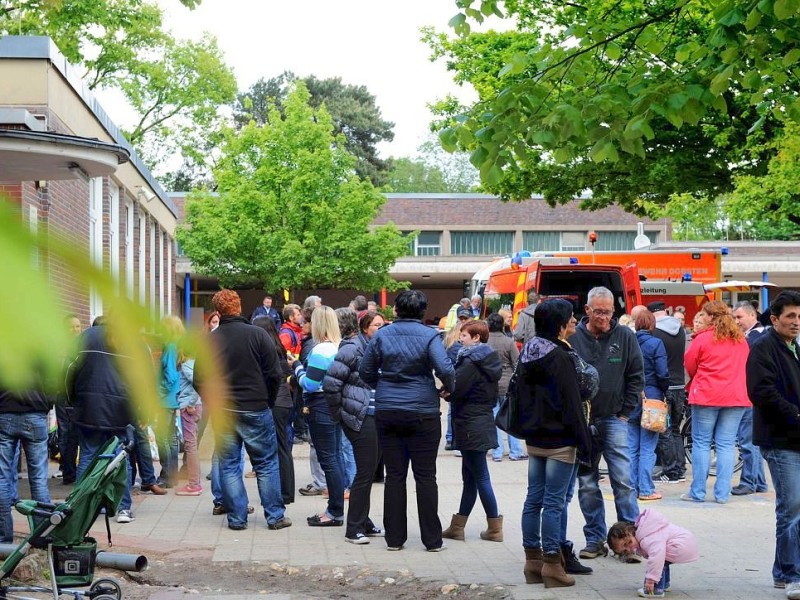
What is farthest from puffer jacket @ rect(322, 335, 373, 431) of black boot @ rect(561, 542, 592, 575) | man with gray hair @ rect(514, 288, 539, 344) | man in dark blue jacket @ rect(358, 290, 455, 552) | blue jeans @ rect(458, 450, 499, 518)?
man with gray hair @ rect(514, 288, 539, 344)

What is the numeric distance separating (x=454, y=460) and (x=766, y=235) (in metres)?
77.3

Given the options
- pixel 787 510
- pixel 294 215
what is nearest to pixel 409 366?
pixel 787 510

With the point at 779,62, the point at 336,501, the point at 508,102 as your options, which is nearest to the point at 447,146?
the point at 508,102

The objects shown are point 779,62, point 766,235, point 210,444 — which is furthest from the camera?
point 766,235

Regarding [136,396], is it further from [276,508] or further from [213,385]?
[276,508]

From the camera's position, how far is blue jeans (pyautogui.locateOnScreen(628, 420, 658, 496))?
1046cm

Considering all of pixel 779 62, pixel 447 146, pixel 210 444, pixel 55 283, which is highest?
pixel 779 62

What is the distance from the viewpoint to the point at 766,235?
8644 cm

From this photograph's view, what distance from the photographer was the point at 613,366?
8227 millimetres

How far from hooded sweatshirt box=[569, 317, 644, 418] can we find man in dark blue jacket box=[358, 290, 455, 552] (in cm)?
107

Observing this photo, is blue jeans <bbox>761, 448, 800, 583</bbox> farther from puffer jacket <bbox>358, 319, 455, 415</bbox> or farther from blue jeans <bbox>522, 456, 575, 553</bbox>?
puffer jacket <bbox>358, 319, 455, 415</bbox>

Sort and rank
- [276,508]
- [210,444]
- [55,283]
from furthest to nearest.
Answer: [276,508]
[210,444]
[55,283]

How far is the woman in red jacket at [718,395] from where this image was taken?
1108cm

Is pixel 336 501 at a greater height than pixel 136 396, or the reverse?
pixel 136 396
